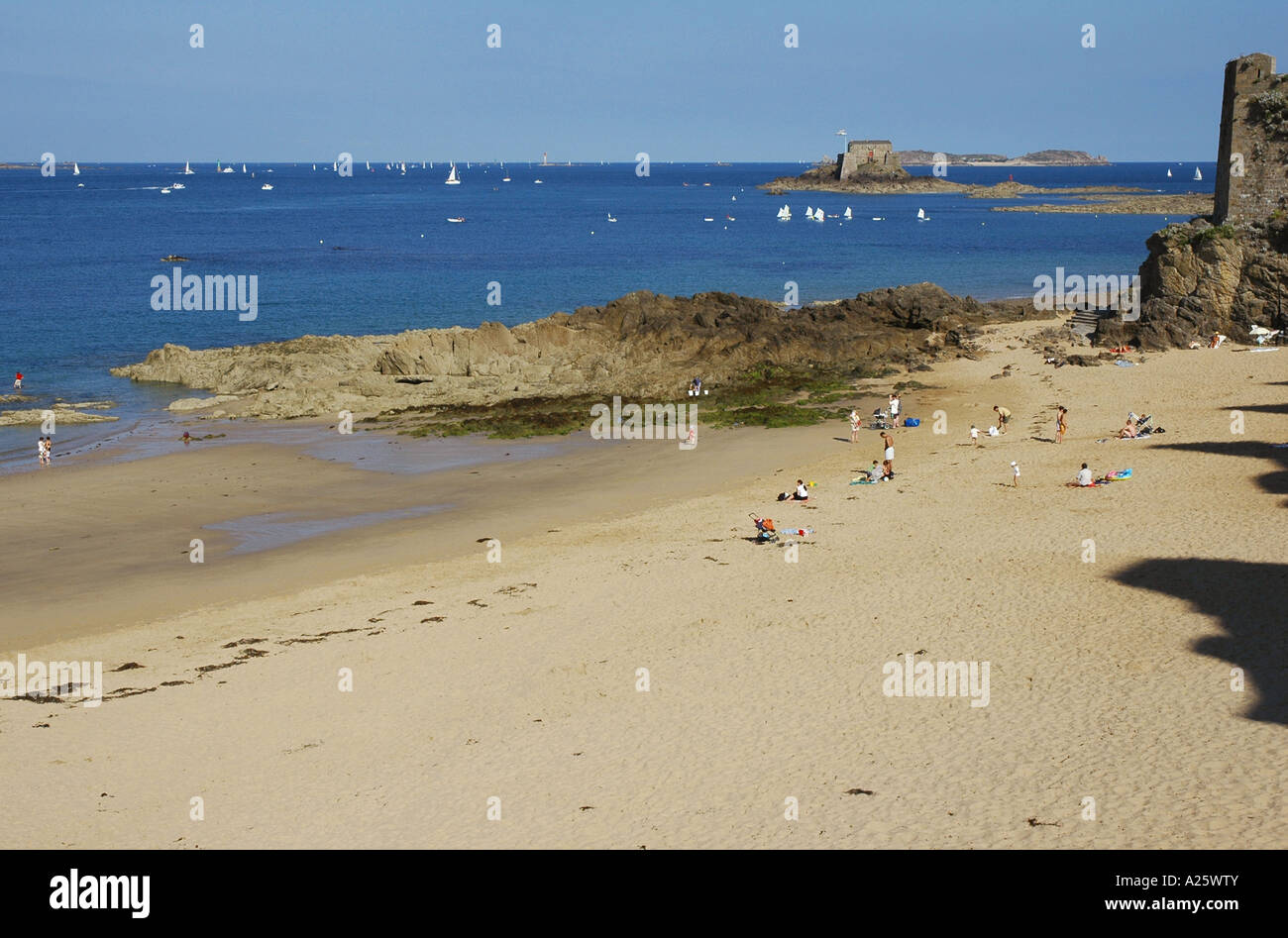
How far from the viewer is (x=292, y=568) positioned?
77.1ft

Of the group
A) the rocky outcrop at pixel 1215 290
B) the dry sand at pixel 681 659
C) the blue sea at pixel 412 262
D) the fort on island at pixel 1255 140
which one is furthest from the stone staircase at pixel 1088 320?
the dry sand at pixel 681 659

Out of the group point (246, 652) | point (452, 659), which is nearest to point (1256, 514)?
point (452, 659)

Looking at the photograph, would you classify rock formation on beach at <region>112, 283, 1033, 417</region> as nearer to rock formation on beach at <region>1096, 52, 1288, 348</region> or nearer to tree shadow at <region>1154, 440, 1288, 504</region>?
rock formation on beach at <region>1096, 52, 1288, 348</region>

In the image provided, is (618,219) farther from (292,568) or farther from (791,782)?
(791,782)

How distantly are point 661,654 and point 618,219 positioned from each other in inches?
5017

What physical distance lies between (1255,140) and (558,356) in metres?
27.8

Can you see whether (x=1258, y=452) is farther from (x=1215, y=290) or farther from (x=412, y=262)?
(x=412, y=262)

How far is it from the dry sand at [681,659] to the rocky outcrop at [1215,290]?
12.7 meters

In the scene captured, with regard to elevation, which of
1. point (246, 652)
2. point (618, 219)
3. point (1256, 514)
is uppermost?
point (618, 219)

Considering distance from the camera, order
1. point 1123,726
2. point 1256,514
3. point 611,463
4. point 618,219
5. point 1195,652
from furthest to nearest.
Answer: point 618,219 → point 611,463 → point 1256,514 → point 1195,652 → point 1123,726

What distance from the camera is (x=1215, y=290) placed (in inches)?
1674

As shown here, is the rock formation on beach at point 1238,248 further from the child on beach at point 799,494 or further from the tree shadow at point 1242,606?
the tree shadow at point 1242,606

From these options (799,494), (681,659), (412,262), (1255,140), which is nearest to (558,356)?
(799,494)

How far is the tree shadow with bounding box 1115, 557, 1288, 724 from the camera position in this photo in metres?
15.3
